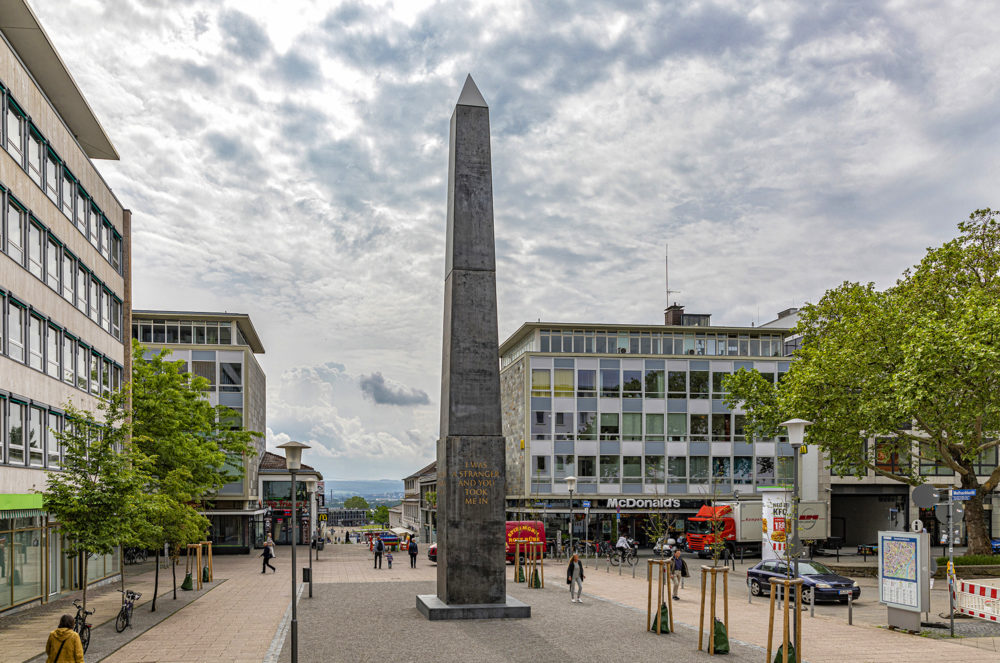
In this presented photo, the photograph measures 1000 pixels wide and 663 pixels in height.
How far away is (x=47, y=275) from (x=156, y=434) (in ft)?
40.3

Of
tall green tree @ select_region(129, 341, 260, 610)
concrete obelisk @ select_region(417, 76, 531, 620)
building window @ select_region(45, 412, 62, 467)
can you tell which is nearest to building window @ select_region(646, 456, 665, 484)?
tall green tree @ select_region(129, 341, 260, 610)

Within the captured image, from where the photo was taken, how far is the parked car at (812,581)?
91.9ft

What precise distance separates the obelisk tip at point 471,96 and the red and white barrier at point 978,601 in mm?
17987

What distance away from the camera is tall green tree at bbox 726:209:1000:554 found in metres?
32.3

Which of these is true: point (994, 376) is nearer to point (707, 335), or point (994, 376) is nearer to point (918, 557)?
point (918, 557)

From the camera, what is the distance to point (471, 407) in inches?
965

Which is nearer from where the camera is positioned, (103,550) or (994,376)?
(103,550)

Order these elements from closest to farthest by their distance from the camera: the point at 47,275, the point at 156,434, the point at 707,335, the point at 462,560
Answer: the point at 462,560, the point at 47,275, the point at 156,434, the point at 707,335

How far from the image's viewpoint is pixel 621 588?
33.8m

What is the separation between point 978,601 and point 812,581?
489cm

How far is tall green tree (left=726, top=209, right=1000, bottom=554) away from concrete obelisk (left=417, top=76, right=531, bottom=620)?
17164 mm

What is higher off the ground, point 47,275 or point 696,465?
point 47,275

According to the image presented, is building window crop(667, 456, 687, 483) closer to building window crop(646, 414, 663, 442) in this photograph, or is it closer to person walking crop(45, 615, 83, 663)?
building window crop(646, 414, 663, 442)

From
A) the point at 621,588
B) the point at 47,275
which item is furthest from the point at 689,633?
the point at 47,275
